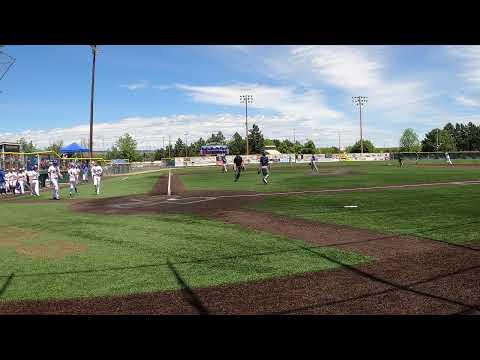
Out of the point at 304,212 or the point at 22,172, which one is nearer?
the point at 304,212

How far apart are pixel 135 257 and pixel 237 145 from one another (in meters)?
140

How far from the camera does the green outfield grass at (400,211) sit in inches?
426

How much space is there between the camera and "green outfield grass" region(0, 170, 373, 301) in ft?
22.6

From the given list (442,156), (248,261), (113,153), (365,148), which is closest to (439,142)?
(365,148)

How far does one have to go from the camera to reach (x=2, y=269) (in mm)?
7930

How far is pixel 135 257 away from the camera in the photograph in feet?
28.5

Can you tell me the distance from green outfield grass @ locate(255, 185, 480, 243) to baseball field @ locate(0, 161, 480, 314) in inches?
2.2

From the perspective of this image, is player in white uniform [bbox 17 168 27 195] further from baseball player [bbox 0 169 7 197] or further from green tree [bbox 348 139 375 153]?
green tree [bbox 348 139 375 153]

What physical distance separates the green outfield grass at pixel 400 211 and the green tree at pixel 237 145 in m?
121

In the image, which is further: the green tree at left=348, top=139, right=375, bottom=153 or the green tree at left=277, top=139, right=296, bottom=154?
the green tree at left=277, top=139, right=296, bottom=154

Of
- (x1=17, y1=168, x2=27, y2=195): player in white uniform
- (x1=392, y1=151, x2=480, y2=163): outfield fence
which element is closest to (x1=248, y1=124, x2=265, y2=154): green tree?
(x1=392, y1=151, x2=480, y2=163): outfield fence
